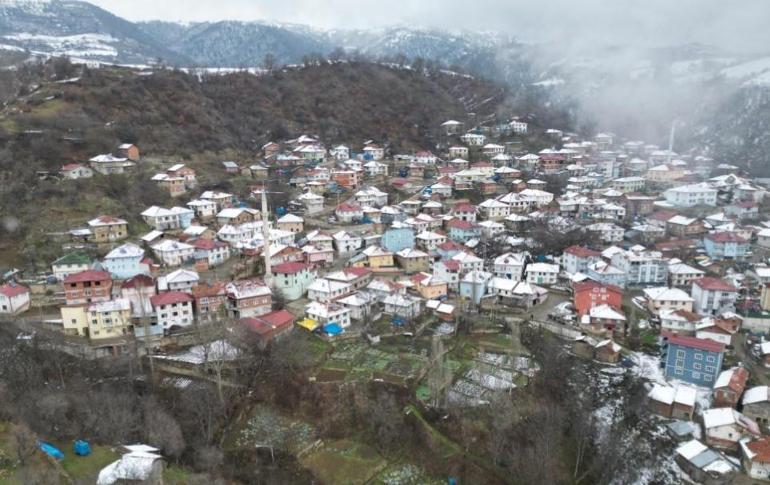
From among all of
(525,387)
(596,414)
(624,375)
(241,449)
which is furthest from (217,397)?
(624,375)

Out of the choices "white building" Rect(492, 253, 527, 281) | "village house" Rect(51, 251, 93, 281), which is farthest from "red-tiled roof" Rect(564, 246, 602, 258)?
"village house" Rect(51, 251, 93, 281)

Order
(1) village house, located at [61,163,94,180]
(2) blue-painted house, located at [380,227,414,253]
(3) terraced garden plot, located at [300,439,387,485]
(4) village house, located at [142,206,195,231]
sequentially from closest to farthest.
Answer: (3) terraced garden plot, located at [300,439,387,485]
(2) blue-painted house, located at [380,227,414,253]
(4) village house, located at [142,206,195,231]
(1) village house, located at [61,163,94,180]

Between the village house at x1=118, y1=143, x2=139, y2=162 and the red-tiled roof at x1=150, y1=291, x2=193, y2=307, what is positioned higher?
the village house at x1=118, y1=143, x2=139, y2=162

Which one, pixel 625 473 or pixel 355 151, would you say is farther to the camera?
pixel 355 151

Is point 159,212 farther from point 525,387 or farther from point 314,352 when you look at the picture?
point 525,387

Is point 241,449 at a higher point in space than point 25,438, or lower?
lower

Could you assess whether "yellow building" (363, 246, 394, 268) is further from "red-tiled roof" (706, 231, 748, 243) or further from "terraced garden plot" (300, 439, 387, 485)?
"red-tiled roof" (706, 231, 748, 243)
